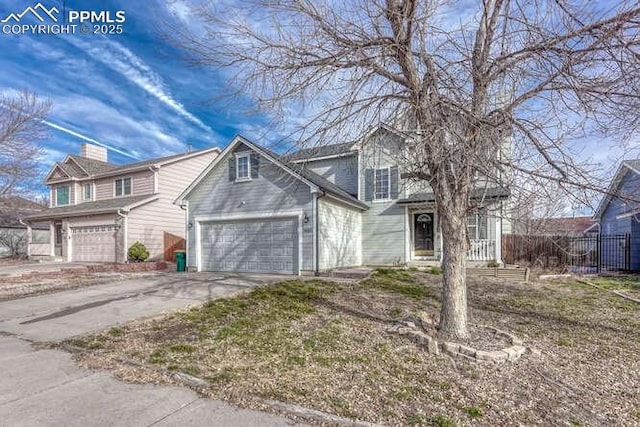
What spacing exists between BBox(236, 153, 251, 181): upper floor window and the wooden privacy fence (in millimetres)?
8093

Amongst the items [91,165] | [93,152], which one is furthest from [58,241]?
[93,152]

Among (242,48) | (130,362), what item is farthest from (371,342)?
(242,48)

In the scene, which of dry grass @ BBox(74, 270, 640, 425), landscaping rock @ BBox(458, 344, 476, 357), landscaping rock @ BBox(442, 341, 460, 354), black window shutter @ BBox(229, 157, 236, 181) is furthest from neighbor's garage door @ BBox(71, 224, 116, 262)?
landscaping rock @ BBox(458, 344, 476, 357)

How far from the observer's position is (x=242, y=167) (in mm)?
14203

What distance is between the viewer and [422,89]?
4988 mm

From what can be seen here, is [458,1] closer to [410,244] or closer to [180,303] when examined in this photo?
[180,303]

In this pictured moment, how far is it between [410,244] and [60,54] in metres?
14.6

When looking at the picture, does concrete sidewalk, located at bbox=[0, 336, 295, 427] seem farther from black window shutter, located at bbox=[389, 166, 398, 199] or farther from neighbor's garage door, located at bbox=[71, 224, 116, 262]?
neighbor's garage door, located at bbox=[71, 224, 116, 262]

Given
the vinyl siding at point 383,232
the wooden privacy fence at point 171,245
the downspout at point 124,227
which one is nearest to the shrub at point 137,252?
the downspout at point 124,227

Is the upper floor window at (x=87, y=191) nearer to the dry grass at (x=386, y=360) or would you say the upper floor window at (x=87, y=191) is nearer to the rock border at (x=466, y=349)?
the dry grass at (x=386, y=360)

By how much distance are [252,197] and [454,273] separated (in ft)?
32.4

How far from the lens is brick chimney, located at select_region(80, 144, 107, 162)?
25.9 metres

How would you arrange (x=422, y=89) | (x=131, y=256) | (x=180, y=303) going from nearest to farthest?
(x=422, y=89), (x=180, y=303), (x=131, y=256)

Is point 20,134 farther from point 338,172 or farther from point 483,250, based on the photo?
point 483,250
